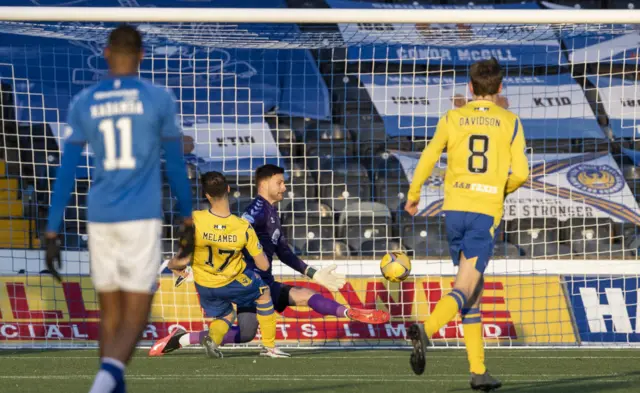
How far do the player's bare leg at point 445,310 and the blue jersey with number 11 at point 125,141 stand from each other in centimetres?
166

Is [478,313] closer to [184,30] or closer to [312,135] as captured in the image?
[184,30]

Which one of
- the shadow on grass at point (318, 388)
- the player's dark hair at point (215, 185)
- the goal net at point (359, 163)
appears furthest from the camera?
the goal net at point (359, 163)

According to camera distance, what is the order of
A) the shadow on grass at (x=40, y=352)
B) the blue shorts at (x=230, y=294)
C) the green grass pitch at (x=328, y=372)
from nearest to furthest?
1. the green grass pitch at (x=328, y=372)
2. the blue shorts at (x=230, y=294)
3. the shadow on grass at (x=40, y=352)

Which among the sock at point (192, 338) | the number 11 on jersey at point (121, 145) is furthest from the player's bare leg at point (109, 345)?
the sock at point (192, 338)

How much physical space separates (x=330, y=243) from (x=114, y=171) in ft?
26.8

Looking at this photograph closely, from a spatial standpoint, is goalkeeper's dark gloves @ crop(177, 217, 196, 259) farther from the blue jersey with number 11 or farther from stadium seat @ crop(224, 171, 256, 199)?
stadium seat @ crop(224, 171, 256, 199)

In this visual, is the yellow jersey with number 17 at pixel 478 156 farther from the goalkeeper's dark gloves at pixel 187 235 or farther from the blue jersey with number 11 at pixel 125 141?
the blue jersey with number 11 at pixel 125 141

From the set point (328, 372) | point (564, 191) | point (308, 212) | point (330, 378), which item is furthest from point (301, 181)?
point (330, 378)

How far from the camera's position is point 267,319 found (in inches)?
348

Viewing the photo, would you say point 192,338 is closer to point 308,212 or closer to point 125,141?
point 308,212

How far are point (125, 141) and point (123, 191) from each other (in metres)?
0.21

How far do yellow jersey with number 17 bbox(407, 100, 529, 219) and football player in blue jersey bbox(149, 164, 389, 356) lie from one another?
3130 millimetres

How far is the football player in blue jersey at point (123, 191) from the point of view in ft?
14.2

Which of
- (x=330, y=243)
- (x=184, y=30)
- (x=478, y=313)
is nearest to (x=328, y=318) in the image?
(x=330, y=243)
